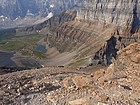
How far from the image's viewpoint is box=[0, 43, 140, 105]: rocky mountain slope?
28.9 meters

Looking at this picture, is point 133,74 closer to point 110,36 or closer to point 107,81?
point 107,81

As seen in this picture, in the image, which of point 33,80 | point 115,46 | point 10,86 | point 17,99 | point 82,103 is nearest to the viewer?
point 82,103

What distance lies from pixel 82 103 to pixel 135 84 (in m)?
5.81

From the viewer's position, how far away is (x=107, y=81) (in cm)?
3262

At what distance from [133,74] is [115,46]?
14510 centimetres

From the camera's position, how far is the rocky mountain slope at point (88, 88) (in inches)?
1136

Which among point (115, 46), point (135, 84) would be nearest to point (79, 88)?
point (135, 84)

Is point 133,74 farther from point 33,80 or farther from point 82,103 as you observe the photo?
point 33,80

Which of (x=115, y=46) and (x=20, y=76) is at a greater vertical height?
(x=20, y=76)

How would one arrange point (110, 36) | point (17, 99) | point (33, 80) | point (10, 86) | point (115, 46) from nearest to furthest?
1. point (17, 99)
2. point (10, 86)
3. point (33, 80)
4. point (115, 46)
5. point (110, 36)

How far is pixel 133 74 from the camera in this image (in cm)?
3291

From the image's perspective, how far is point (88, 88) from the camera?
32.0 metres

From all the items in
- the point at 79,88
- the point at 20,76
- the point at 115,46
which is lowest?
the point at 115,46

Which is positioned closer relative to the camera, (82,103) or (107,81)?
(82,103)
